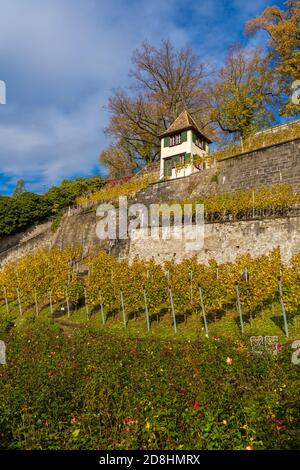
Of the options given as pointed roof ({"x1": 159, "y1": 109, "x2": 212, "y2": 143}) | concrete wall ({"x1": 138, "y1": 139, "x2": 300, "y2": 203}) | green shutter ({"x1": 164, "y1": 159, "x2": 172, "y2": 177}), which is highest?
pointed roof ({"x1": 159, "y1": 109, "x2": 212, "y2": 143})

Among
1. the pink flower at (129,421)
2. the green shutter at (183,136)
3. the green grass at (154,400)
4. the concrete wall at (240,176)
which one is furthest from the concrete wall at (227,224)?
the pink flower at (129,421)

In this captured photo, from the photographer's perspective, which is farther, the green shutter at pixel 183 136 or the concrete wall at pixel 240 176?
the green shutter at pixel 183 136

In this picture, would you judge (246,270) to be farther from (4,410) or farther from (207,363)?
(4,410)

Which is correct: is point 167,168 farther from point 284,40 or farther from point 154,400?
point 154,400

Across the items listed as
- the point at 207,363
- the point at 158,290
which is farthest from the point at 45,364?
the point at 158,290

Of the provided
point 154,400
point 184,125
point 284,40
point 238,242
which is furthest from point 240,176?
point 154,400

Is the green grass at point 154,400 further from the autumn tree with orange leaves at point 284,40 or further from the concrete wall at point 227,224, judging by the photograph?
the autumn tree with orange leaves at point 284,40

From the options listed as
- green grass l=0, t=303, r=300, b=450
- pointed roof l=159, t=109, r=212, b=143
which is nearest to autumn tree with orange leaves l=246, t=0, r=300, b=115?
pointed roof l=159, t=109, r=212, b=143

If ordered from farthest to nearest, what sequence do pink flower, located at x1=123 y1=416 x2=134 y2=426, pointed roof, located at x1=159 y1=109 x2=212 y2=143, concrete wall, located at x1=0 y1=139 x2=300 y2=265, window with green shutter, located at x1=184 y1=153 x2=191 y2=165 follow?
pointed roof, located at x1=159 y1=109 x2=212 y2=143 < window with green shutter, located at x1=184 y1=153 x2=191 y2=165 < concrete wall, located at x1=0 y1=139 x2=300 y2=265 < pink flower, located at x1=123 y1=416 x2=134 y2=426

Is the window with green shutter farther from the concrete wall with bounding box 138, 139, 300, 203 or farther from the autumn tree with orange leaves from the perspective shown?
the autumn tree with orange leaves

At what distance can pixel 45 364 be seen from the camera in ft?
24.6

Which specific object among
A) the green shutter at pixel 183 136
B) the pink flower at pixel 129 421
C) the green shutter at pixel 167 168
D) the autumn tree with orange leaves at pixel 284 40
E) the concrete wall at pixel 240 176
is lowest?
the pink flower at pixel 129 421

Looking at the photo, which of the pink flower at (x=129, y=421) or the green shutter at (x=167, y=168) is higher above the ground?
the green shutter at (x=167, y=168)

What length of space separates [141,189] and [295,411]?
2471 cm
